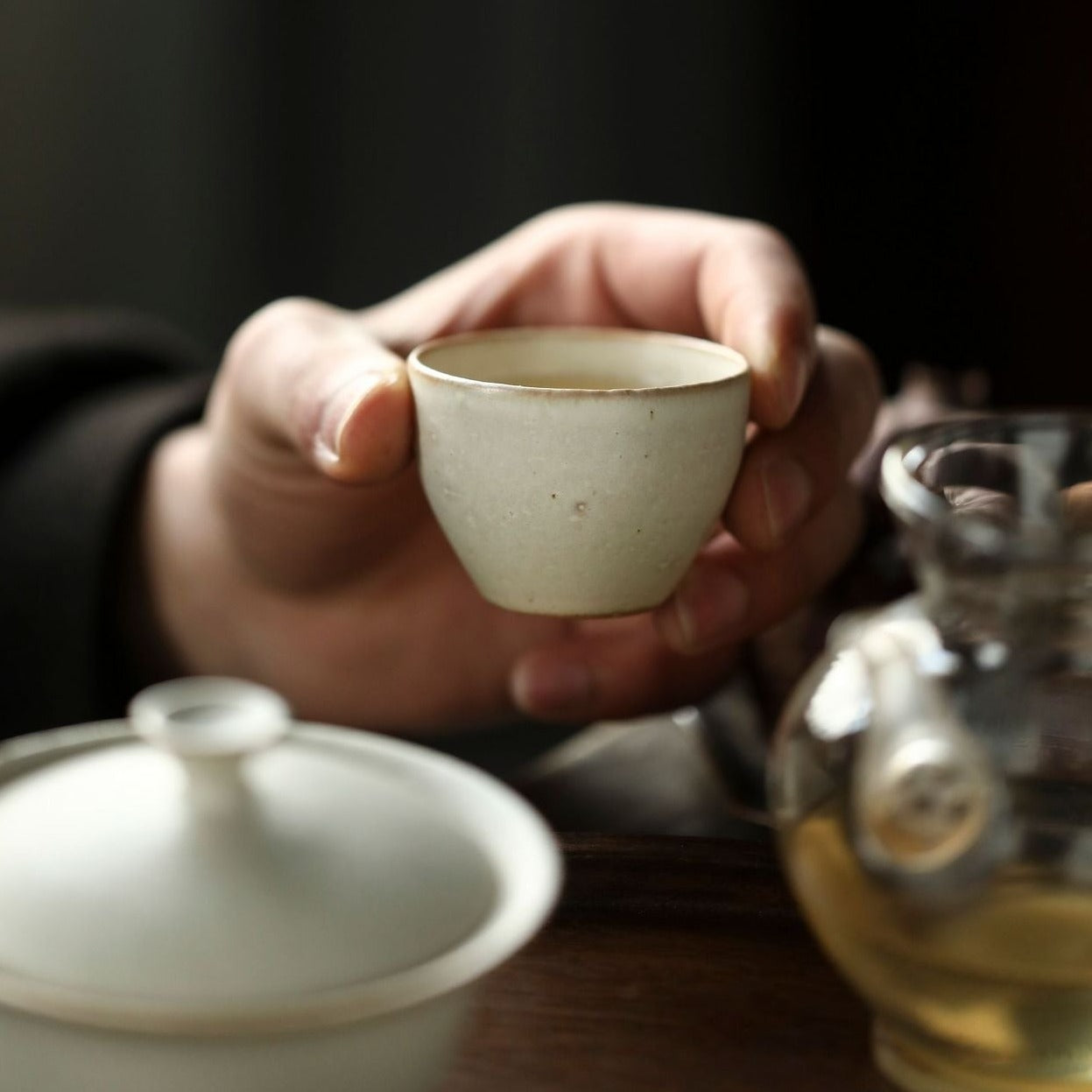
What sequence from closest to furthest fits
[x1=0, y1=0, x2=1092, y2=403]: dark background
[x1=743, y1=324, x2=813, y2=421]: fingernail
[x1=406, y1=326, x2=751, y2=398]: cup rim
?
[x1=406, y1=326, x2=751, y2=398]: cup rim, [x1=743, y1=324, x2=813, y2=421]: fingernail, [x1=0, y1=0, x2=1092, y2=403]: dark background

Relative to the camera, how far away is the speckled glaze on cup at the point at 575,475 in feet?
1.78

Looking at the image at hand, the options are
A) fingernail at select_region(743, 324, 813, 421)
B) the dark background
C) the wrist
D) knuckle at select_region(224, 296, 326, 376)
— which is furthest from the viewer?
the dark background

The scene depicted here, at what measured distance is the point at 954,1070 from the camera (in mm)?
428

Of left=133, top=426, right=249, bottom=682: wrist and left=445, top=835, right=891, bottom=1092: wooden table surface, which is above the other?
left=445, top=835, right=891, bottom=1092: wooden table surface

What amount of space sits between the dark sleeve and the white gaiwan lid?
0.55 metres

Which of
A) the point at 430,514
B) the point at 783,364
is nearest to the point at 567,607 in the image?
the point at 783,364

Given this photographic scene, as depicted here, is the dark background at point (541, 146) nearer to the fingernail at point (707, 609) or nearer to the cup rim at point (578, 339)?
the fingernail at point (707, 609)

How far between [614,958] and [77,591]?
65cm

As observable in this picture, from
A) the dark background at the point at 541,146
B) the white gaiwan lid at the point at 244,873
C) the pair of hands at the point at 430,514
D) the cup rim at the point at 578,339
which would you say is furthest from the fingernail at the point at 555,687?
the dark background at the point at 541,146

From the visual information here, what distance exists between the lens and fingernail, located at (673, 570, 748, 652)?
85 centimetres

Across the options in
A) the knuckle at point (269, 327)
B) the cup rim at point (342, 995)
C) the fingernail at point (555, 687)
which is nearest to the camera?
the cup rim at point (342, 995)

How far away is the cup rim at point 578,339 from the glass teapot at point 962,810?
0.13m

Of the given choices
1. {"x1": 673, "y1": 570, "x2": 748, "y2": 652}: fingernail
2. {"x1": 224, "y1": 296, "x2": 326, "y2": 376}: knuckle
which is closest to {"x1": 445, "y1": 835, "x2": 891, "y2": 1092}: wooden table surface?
{"x1": 673, "y1": 570, "x2": 748, "y2": 652}: fingernail

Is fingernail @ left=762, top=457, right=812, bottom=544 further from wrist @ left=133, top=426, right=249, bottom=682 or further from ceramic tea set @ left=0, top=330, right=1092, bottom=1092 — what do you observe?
wrist @ left=133, top=426, right=249, bottom=682
